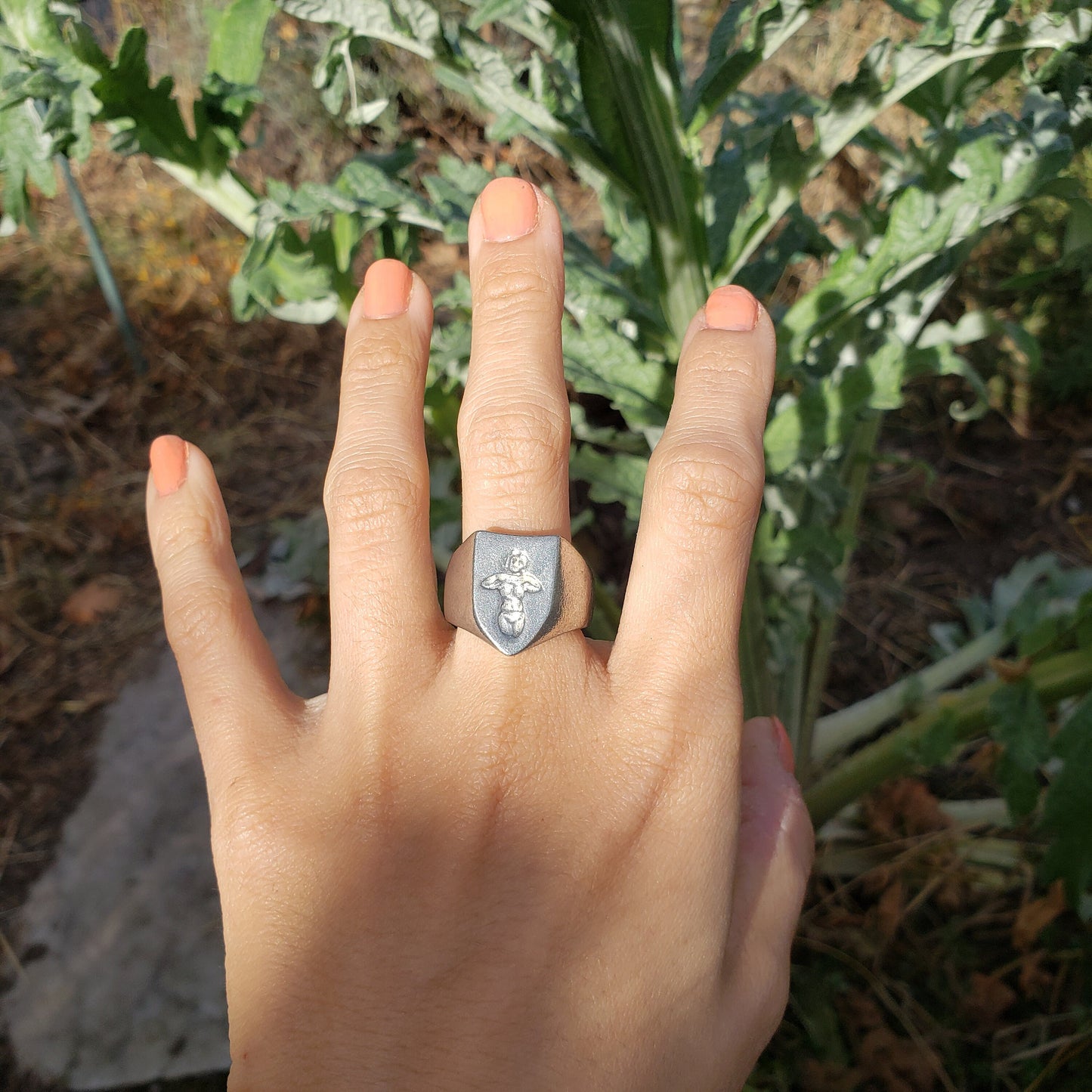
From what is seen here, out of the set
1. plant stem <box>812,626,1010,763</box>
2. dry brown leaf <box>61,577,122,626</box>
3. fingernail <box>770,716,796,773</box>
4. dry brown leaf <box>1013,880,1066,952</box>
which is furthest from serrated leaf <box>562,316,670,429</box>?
dry brown leaf <box>61,577,122,626</box>

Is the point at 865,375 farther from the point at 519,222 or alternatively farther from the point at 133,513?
the point at 133,513

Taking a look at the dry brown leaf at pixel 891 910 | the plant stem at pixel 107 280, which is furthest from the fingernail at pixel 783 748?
the plant stem at pixel 107 280

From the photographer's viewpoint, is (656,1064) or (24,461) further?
(24,461)

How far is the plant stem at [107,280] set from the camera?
267 cm

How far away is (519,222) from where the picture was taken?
0.97 m

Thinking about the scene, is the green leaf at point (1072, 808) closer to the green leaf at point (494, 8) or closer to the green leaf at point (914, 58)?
the green leaf at point (914, 58)

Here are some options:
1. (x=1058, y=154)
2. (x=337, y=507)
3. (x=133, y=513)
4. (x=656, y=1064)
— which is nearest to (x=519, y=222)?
(x=337, y=507)

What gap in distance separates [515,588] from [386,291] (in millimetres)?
408

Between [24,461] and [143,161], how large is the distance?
1474mm

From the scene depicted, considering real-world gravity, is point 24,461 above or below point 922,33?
below

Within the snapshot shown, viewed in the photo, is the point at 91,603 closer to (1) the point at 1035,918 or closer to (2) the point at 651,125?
(2) the point at 651,125

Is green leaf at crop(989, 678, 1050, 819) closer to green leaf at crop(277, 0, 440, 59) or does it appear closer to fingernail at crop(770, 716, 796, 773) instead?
fingernail at crop(770, 716, 796, 773)

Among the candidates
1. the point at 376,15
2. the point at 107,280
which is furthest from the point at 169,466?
the point at 107,280

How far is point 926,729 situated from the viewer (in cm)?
151
